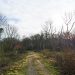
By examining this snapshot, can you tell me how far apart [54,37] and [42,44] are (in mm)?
15418

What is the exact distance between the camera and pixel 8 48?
178ft

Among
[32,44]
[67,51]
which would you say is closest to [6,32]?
[32,44]

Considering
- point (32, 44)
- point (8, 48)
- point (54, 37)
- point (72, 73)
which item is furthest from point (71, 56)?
point (32, 44)

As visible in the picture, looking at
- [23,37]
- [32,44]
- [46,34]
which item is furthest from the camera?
[23,37]

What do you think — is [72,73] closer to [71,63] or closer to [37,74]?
[71,63]

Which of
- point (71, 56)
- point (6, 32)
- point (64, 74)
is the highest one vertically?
point (6, 32)

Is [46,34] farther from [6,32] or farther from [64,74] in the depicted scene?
[64,74]

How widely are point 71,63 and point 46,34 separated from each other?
203 ft

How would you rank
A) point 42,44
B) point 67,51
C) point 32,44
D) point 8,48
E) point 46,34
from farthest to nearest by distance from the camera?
point 32,44 < point 42,44 < point 46,34 < point 8,48 < point 67,51

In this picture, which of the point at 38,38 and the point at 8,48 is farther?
the point at 38,38

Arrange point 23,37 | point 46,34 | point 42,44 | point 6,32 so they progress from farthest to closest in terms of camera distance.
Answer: point 23,37
point 42,44
point 46,34
point 6,32

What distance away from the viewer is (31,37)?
323 feet

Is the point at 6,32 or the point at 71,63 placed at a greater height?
the point at 6,32

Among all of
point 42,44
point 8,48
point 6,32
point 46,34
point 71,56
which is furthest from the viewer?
point 42,44
